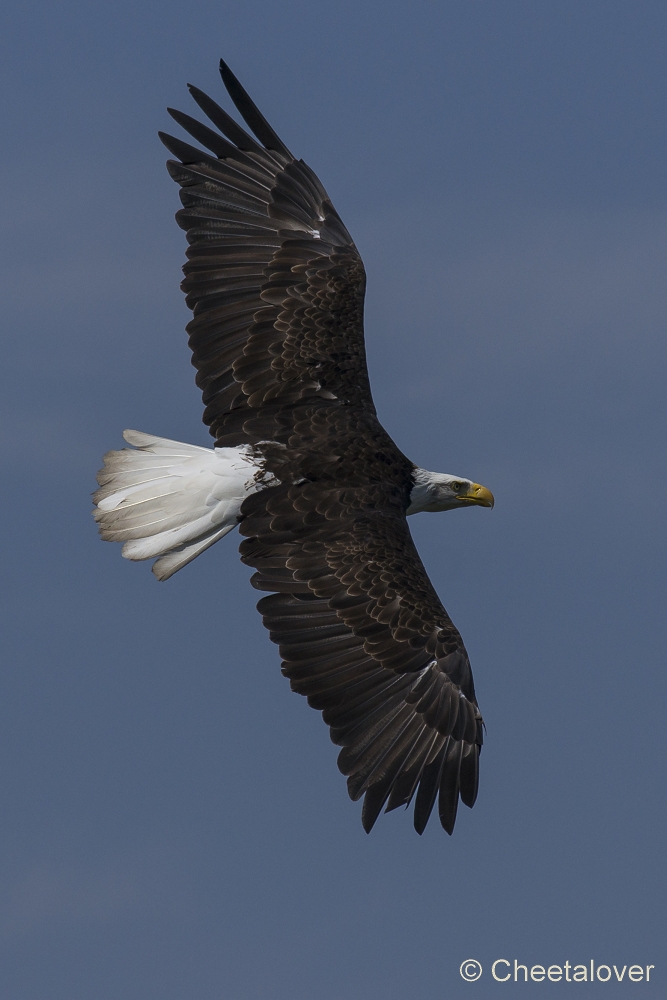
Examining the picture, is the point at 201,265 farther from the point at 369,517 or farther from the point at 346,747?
the point at 346,747

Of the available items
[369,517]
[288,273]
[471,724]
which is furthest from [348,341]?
[471,724]

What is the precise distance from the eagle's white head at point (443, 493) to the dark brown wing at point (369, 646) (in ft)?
4.22

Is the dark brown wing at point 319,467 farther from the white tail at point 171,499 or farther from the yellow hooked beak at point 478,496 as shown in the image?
the yellow hooked beak at point 478,496

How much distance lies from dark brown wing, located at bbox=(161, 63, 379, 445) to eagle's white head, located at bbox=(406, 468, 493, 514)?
0.86 m

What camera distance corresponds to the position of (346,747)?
1130cm

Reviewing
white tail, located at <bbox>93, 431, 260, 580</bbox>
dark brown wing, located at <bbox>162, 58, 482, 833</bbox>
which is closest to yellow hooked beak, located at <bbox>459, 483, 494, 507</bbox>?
dark brown wing, located at <bbox>162, 58, 482, 833</bbox>

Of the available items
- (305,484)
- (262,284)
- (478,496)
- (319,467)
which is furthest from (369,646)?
(262,284)

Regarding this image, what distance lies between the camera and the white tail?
12.5 meters

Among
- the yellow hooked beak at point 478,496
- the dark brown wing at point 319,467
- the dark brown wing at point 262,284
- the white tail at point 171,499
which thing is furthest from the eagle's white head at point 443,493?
the white tail at point 171,499

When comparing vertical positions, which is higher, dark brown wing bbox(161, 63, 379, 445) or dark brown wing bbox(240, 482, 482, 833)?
dark brown wing bbox(161, 63, 379, 445)

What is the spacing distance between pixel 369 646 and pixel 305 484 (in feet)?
4.56

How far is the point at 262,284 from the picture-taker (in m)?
13.2

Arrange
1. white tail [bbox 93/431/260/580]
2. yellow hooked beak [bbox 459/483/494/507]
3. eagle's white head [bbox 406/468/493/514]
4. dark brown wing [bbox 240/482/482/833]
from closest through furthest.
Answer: dark brown wing [bbox 240/482/482/833] < white tail [bbox 93/431/260/580] < eagle's white head [bbox 406/468/493/514] < yellow hooked beak [bbox 459/483/494/507]

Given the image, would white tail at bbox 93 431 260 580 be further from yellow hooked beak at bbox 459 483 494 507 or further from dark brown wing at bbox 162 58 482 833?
yellow hooked beak at bbox 459 483 494 507
